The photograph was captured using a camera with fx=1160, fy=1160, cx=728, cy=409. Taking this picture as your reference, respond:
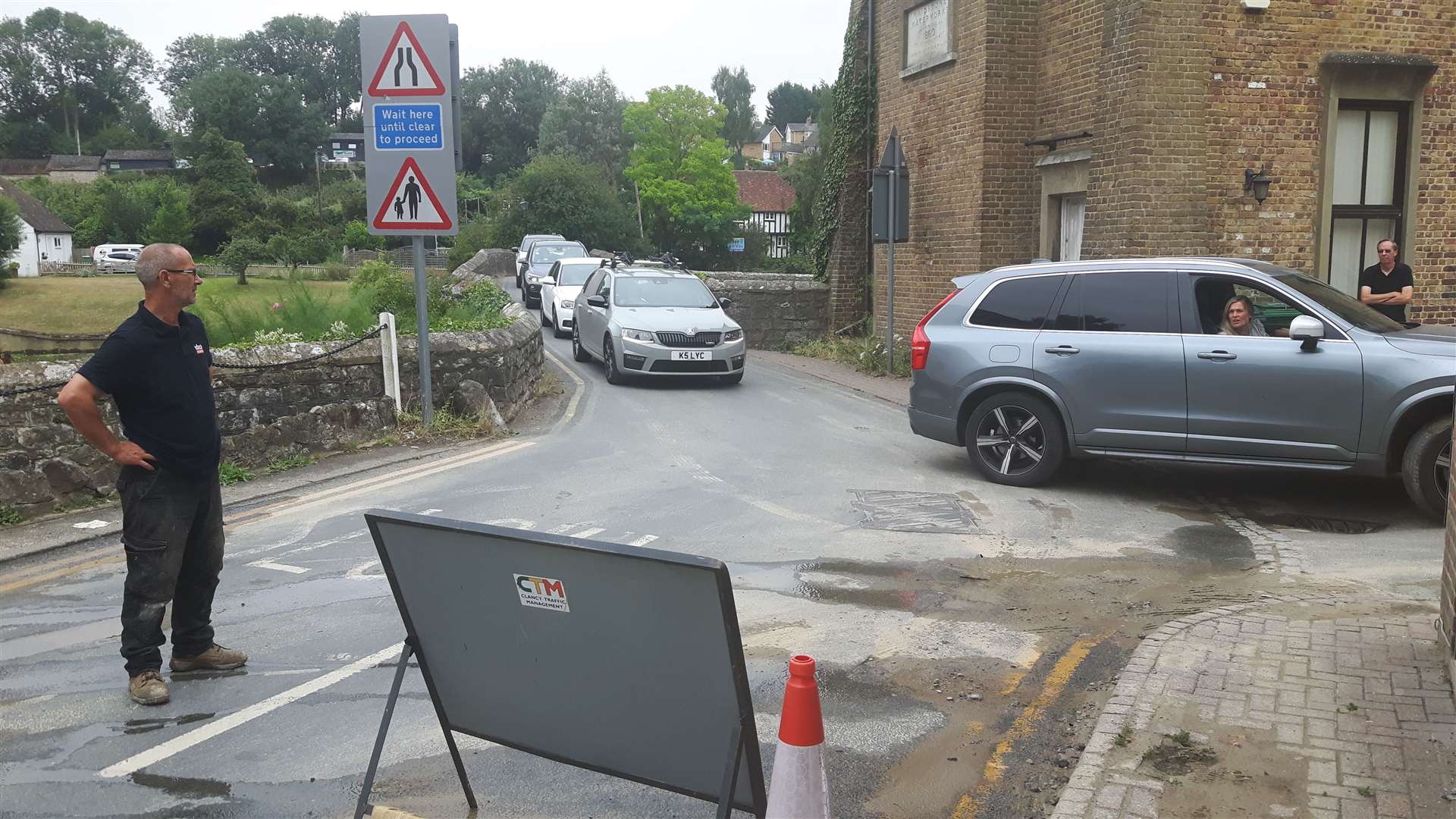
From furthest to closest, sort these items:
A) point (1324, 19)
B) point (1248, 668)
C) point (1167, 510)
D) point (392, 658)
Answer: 1. point (1324, 19)
2. point (1167, 510)
3. point (392, 658)
4. point (1248, 668)

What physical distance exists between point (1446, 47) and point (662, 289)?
10525mm

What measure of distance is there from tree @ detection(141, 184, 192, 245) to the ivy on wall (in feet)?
186

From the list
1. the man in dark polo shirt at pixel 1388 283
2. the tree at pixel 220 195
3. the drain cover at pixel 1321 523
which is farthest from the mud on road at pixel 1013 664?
the tree at pixel 220 195

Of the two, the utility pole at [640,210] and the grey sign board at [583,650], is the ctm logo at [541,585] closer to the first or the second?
the grey sign board at [583,650]

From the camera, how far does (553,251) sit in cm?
3312

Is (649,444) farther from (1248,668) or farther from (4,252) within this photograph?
(4,252)

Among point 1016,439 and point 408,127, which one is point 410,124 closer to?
point 408,127

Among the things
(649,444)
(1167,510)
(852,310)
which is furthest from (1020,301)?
(852,310)

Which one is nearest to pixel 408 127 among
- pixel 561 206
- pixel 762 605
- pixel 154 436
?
pixel 154 436

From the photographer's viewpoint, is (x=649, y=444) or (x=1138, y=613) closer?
(x=1138, y=613)

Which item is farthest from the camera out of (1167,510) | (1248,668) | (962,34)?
(962,34)

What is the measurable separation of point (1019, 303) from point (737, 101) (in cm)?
12695

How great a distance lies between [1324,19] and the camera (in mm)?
13664

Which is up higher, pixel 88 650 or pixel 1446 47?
pixel 1446 47
